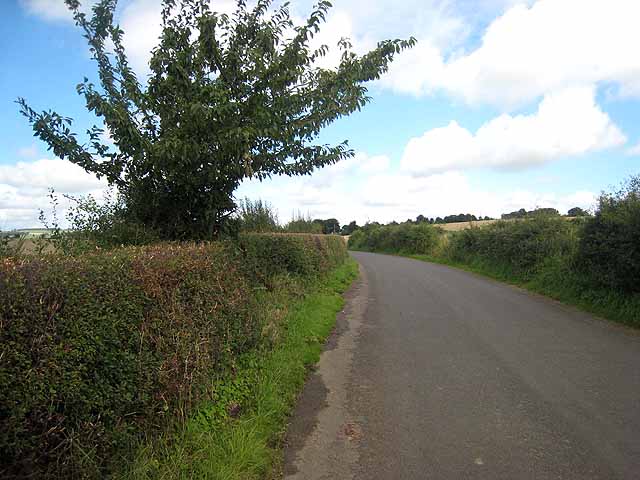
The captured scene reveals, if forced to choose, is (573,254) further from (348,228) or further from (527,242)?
(348,228)

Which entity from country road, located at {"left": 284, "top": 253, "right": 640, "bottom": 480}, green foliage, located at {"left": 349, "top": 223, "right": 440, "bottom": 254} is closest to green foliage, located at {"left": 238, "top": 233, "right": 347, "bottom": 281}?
country road, located at {"left": 284, "top": 253, "right": 640, "bottom": 480}

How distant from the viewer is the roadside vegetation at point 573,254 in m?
9.35

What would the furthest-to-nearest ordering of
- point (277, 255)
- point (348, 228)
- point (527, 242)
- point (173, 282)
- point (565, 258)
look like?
point (348, 228) → point (527, 242) → point (565, 258) → point (277, 255) → point (173, 282)

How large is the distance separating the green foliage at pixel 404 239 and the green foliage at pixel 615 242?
83.5 ft

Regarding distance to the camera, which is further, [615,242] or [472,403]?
[615,242]

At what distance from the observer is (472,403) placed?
471 cm

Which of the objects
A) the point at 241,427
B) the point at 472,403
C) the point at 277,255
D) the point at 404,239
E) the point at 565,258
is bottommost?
the point at 472,403

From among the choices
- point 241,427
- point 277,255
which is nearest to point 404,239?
point 277,255

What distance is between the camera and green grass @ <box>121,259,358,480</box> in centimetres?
319

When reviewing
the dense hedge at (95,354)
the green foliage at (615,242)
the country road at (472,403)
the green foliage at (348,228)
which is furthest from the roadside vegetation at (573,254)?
the green foliage at (348,228)

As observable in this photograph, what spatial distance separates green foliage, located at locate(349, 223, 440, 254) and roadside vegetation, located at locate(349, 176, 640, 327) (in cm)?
1234

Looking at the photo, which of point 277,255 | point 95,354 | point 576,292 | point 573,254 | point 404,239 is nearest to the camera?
point 95,354

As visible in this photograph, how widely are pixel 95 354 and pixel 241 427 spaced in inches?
63.8

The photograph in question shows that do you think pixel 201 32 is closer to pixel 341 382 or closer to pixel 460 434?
pixel 341 382
